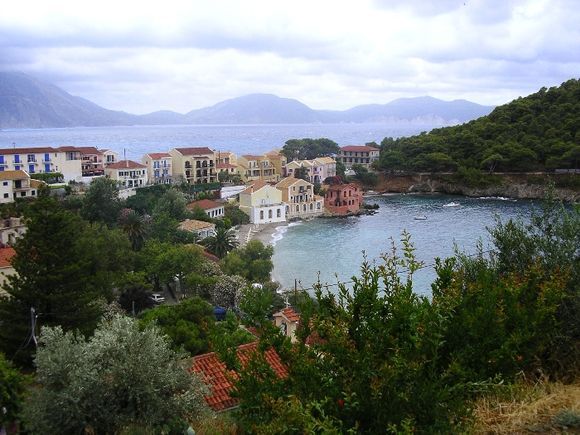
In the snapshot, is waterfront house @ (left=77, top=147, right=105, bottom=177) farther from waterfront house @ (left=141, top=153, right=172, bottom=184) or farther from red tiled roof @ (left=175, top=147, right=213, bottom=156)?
red tiled roof @ (left=175, top=147, right=213, bottom=156)

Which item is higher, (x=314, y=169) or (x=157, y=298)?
(x=314, y=169)

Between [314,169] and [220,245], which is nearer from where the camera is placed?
[220,245]

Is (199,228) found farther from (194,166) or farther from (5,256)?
(194,166)

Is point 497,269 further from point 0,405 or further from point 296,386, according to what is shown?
point 0,405

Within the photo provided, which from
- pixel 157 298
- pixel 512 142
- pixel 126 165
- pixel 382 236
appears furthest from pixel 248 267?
pixel 512 142

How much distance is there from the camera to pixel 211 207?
1399 inches

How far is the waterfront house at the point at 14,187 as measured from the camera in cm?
3045

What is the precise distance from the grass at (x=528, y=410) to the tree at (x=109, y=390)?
288cm

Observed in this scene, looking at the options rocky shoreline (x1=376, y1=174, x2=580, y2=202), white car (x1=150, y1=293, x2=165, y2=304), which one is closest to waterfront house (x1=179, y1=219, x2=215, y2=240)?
white car (x1=150, y1=293, x2=165, y2=304)

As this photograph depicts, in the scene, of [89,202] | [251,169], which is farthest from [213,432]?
[251,169]

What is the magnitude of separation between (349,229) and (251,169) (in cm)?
1836

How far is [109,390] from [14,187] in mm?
29074

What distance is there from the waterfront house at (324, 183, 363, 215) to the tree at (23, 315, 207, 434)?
1400 inches

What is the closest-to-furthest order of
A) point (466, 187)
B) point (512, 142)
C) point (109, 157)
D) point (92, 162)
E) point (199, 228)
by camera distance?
1. point (199, 228)
2. point (92, 162)
3. point (109, 157)
4. point (466, 187)
5. point (512, 142)
